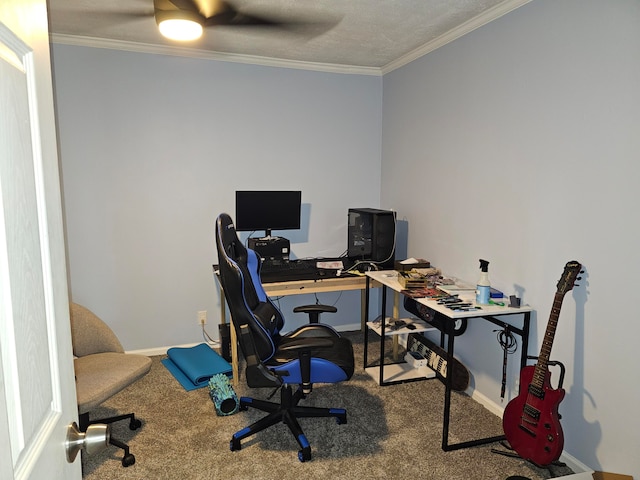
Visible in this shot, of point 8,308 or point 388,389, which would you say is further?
point 388,389

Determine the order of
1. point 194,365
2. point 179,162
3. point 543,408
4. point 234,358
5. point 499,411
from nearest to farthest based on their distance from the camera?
point 543,408
point 499,411
point 234,358
point 194,365
point 179,162

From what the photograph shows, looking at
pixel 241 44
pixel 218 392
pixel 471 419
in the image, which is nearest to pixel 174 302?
pixel 218 392

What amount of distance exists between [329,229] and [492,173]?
1.68 meters

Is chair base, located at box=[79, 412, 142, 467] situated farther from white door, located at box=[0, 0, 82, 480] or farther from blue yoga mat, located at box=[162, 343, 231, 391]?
white door, located at box=[0, 0, 82, 480]

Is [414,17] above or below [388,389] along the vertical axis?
above

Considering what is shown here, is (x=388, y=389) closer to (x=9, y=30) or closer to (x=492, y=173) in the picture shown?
(x=492, y=173)

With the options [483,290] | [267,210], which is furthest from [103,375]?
[483,290]

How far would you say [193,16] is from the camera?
6.83 ft

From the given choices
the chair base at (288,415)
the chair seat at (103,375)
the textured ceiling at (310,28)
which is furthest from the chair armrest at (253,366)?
the textured ceiling at (310,28)

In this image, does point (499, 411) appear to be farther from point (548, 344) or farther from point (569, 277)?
point (569, 277)

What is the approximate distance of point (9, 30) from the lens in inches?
25.2

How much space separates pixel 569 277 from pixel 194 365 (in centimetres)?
254

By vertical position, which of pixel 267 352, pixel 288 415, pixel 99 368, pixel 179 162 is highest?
pixel 179 162

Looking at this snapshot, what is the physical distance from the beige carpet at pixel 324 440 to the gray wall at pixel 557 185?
0.39m
